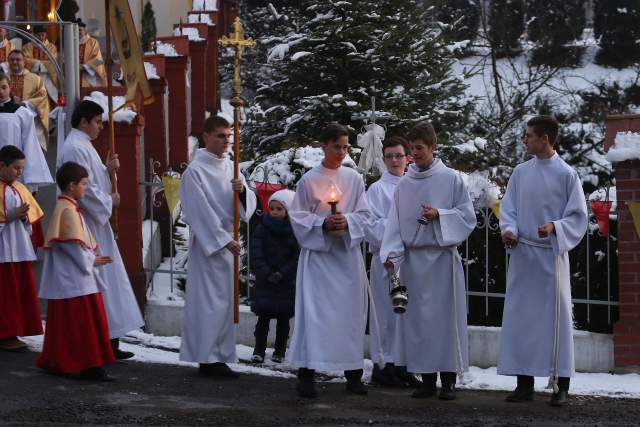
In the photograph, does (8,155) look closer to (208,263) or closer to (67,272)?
(67,272)

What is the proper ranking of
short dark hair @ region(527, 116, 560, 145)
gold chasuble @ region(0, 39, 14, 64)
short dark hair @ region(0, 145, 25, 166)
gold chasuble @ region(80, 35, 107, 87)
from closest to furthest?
short dark hair @ region(527, 116, 560, 145)
short dark hair @ region(0, 145, 25, 166)
gold chasuble @ region(0, 39, 14, 64)
gold chasuble @ region(80, 35, 107, 87)

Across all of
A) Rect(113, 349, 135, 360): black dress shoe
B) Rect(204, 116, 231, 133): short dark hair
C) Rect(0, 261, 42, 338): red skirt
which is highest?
Rect(204, 116, 231, 133): short dark hair

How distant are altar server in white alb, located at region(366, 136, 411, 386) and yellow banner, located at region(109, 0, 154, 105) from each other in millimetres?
2292

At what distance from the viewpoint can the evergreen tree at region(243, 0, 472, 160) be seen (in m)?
14.9

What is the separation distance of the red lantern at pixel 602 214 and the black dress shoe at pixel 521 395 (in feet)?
6.40

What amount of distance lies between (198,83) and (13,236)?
43.1ft

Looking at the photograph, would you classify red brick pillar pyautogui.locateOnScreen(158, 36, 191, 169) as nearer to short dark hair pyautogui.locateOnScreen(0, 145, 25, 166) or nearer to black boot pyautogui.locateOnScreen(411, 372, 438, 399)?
short dark hair pyautogui.locateOnScreen(0, 145, 25, 166)

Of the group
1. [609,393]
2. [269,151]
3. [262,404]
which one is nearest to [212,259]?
[262,404]

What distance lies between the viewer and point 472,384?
9.91 metres

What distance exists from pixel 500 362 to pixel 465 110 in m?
7.91

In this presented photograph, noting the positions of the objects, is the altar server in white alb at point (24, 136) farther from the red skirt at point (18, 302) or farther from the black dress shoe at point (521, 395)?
the black dress shoe at point (521, 395)

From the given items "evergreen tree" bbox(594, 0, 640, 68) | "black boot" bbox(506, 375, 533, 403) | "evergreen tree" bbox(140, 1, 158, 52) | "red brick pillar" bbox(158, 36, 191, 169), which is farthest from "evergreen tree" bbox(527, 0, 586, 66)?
"black boot" bbox(506, 375, 533, 403)

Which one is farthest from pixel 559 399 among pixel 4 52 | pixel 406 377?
pixel 4 52

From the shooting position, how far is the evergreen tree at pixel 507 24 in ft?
108
